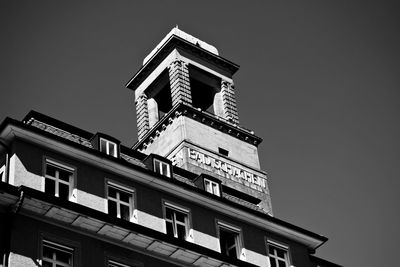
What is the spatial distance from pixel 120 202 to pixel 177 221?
9.79 feet

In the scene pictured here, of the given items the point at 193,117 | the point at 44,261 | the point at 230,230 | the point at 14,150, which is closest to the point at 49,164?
the point at 14,150

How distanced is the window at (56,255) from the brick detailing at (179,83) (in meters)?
40.8

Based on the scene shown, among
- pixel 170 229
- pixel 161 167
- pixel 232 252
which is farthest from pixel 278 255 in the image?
pixel 161 167

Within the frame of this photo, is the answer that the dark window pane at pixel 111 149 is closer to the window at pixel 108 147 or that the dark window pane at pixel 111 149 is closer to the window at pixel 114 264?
the window at pixel 108 147

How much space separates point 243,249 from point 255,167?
112 ft

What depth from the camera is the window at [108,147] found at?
133 ft

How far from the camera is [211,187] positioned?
4369cm

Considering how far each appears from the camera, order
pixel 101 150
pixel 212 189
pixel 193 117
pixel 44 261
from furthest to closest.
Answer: pixel 193 117 → pixel 212 189 → pixel 101 150 → pixel 44 261

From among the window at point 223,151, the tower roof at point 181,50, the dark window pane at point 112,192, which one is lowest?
the dark window pane at point 112,192

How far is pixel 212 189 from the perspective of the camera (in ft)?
143

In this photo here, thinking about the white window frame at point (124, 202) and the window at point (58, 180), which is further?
the white window frame at point (124, 202)

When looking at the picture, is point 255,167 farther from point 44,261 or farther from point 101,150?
point 44,261

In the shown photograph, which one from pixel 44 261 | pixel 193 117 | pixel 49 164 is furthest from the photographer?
pixel 193 117

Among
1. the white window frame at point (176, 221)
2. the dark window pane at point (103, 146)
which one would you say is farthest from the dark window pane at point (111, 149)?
the white window frame at point (176, 221)
